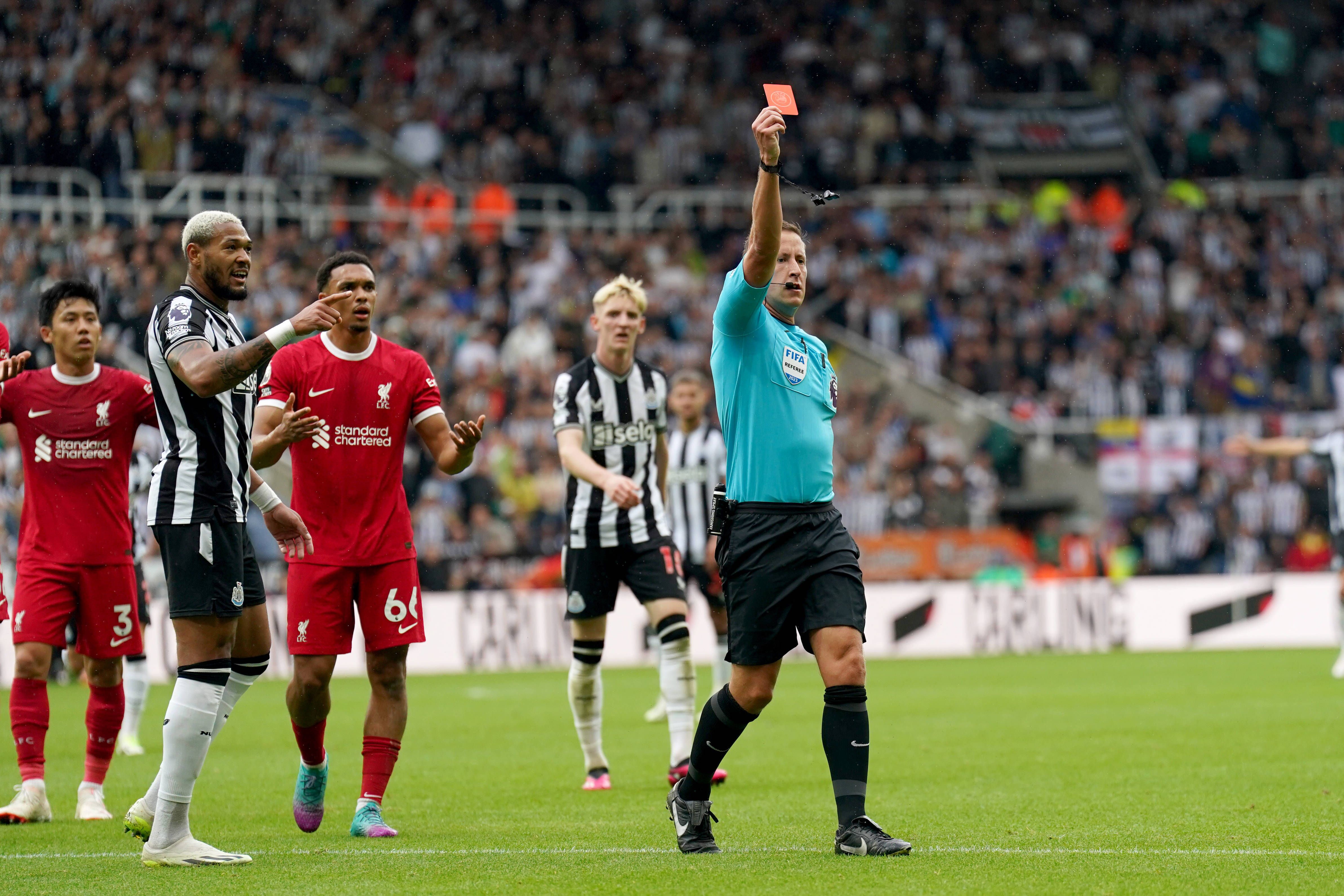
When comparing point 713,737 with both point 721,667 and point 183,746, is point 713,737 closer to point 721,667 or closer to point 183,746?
point 183,746

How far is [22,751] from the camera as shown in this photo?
876 centimetres

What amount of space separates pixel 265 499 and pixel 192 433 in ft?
2.36

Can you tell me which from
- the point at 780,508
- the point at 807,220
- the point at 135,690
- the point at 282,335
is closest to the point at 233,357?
the point at 282,335

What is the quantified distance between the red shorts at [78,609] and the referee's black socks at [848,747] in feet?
13.4

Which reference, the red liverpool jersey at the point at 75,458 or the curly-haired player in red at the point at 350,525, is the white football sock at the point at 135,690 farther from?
the curly-haired player in red at the point at 350,525

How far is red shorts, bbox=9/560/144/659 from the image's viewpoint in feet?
29.0

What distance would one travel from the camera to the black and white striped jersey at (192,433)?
6891mm

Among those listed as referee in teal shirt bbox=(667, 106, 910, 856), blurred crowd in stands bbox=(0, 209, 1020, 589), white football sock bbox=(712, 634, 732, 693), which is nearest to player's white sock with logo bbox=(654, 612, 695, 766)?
referee in teal shirt bbox=(667, 106, 910, 856)

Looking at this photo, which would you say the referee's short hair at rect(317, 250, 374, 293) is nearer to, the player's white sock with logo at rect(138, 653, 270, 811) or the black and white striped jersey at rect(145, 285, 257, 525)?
the black and white striped jersey at rect(145, 285, 257, 525)

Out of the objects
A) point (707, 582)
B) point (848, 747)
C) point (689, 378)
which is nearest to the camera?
point (848, 747)

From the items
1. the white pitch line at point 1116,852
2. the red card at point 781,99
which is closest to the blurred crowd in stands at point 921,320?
the red card at point 781,99

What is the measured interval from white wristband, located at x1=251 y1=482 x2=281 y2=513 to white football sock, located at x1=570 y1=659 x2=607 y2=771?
257 centimetres

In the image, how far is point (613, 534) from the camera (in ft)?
32.9

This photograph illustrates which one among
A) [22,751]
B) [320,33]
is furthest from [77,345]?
[320,33]
